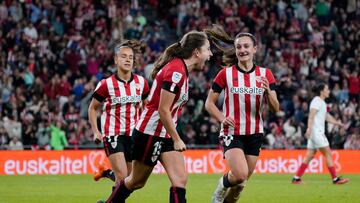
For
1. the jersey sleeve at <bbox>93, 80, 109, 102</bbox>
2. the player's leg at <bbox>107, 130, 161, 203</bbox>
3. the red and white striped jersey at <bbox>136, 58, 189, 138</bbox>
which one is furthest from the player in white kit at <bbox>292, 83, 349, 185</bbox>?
the red and white striped jersey at <bbox>136, 58, 189, 138</bbox>

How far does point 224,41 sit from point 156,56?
17907 mm

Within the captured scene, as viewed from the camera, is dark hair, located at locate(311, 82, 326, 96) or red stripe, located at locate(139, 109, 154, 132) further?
dark hair, located at locate(311, 82, 326, 96)

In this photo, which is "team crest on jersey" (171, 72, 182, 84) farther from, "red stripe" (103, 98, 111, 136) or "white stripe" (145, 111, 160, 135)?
"red stripe" (103, 98, 111, 136)

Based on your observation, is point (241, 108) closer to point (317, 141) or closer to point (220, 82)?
point (220, 82)

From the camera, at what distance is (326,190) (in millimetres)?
17125

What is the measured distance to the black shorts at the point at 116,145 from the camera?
1246cm

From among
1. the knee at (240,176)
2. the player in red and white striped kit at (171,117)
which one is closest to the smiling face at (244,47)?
the player in red and white striped kit at (171,117)

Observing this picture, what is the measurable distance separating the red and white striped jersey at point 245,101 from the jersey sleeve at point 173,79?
1822 mm

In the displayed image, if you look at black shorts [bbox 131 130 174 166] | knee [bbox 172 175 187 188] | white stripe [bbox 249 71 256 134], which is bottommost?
knee [bbox 172 175 187 188]

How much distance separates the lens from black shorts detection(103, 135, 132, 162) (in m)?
12.5

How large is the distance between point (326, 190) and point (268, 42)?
14.2 meters

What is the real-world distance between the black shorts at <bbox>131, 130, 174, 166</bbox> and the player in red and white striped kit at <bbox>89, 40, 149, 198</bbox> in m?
2.20

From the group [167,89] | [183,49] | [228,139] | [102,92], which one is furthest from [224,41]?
[102,92]

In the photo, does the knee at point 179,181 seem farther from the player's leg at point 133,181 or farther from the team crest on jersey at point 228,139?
the team crest on jersey at point 228,139
